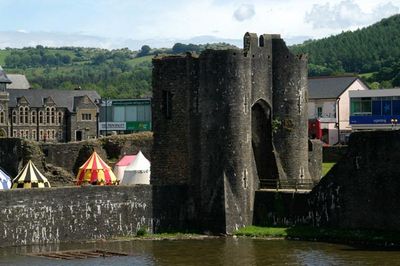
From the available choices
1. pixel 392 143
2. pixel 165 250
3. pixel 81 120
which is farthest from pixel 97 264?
pixel 81 120

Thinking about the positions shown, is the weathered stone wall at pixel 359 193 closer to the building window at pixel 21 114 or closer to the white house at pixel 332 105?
the white house at pixel 332 105

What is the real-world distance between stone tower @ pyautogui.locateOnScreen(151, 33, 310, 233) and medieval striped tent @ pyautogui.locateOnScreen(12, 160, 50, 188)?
6614 millimetres

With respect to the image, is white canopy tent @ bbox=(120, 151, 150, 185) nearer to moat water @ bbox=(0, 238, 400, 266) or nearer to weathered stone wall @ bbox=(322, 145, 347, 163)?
moat water @ bbox=(0, 238, 400, 266)

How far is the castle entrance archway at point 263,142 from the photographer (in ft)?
146

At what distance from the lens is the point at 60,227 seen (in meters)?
38.8

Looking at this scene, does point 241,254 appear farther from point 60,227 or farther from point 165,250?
point 60,227

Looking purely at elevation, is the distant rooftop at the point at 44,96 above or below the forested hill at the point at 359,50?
below

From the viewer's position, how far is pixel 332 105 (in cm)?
8169

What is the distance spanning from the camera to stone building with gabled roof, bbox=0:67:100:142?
10912cm

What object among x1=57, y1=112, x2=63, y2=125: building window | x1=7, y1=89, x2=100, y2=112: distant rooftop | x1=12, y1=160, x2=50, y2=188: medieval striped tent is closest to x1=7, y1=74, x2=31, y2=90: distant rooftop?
x1=7, y1=89, x2=100, y2=112: distant rooftop

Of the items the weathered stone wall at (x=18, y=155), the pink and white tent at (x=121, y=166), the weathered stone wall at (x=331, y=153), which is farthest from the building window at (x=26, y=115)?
the pink and white tent at (x=121, y=166)

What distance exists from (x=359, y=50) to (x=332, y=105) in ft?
308

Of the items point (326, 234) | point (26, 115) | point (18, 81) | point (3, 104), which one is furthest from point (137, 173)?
point (18, 81)

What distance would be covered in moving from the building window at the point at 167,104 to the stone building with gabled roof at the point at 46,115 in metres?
65.6
